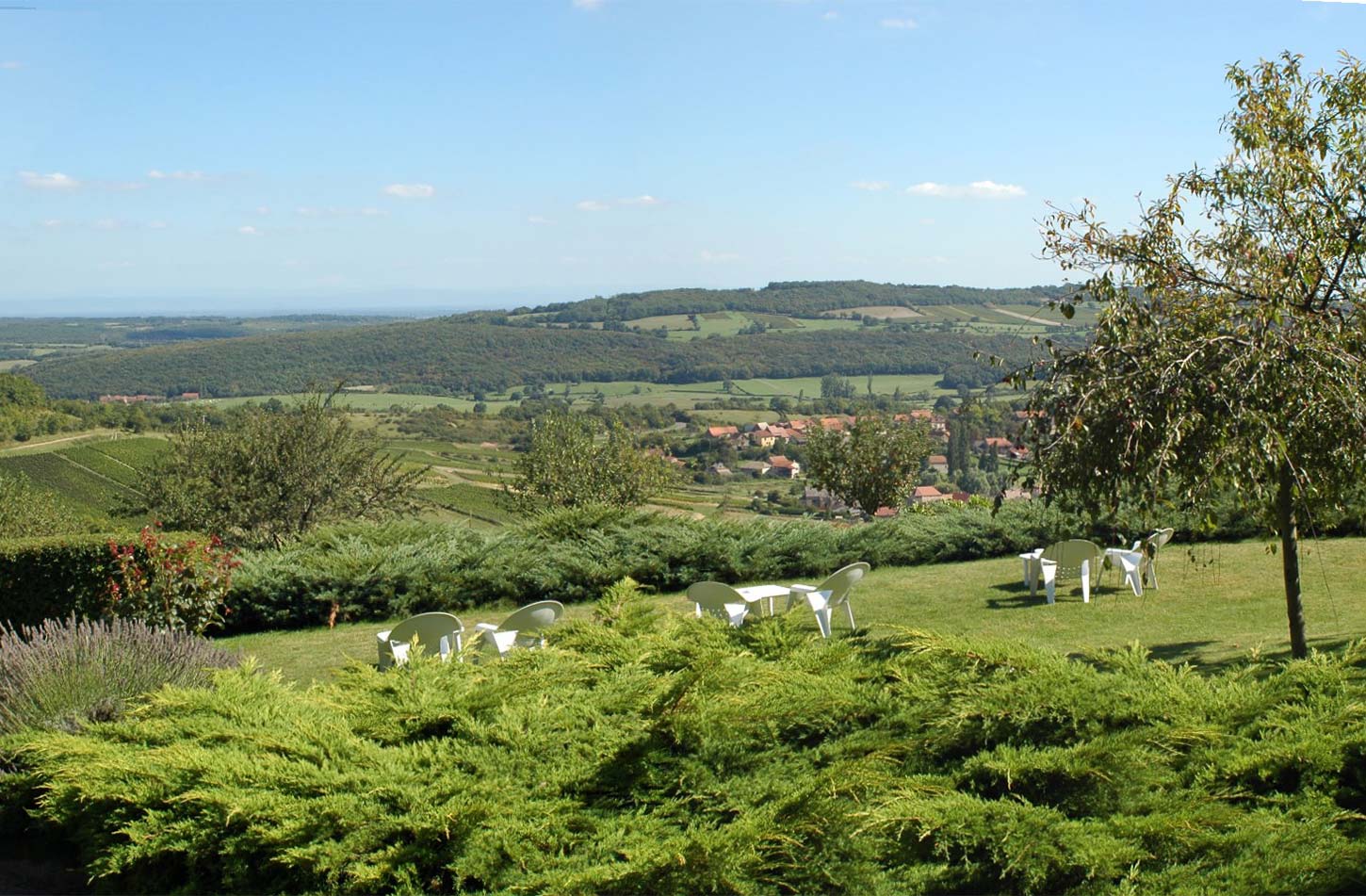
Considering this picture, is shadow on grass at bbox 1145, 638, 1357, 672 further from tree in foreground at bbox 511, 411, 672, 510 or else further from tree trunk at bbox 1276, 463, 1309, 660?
tree in foreground at bbox 511, 411, 672, 510

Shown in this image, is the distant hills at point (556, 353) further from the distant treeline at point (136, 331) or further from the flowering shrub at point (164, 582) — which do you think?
the flowering shrub at point (164, 582)

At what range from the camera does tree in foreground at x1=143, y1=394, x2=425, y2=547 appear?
62.4 feet

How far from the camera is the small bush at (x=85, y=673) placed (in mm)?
5598

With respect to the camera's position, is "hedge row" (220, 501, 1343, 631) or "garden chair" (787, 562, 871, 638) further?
"hedge row" (220, 501, 1343, 631)

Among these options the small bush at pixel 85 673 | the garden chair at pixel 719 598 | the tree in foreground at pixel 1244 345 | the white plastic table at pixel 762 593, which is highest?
the tree in foreground at pixel 1244 345

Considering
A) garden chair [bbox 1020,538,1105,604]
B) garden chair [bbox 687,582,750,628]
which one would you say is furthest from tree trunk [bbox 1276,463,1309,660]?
garden chair [bbox 687,582,750,628]

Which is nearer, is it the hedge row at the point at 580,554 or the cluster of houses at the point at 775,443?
the hedge row at the point at 580,554

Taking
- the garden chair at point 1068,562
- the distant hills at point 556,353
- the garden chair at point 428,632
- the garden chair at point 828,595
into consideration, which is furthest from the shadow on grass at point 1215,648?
the distant hills at point 556,353

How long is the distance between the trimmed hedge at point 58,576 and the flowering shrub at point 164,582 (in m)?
0.19

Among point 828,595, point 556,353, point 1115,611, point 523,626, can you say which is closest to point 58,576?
point 523,626

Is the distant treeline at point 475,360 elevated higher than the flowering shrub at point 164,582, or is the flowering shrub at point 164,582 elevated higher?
the distant treeline at point 475,360

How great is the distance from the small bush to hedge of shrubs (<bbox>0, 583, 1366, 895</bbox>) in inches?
28.1

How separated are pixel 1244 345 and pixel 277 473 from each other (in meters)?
17.0

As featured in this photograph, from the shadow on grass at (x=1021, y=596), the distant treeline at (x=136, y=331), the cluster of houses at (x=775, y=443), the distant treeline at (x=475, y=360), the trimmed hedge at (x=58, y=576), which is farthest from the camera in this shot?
the distant treeline at (x=136, y=331)
